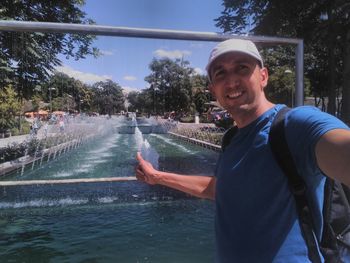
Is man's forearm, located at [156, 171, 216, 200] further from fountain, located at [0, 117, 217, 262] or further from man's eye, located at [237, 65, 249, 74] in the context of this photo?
man's eye, located at [237, 65, 249, 74]

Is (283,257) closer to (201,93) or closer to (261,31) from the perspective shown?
(261,31)

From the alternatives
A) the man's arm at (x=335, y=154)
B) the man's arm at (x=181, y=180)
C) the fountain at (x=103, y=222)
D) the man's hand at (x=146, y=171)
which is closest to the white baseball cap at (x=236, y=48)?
the man's arm at (x=335, y=154)

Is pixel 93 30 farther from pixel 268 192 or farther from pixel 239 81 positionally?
pixel 268 192

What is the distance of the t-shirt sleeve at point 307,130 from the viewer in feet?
4.77

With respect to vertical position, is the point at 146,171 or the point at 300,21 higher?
the point at 300,21

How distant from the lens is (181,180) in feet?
8.68

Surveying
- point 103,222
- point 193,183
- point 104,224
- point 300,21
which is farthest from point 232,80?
point 300,21

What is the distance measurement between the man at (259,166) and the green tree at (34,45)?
48.6ft

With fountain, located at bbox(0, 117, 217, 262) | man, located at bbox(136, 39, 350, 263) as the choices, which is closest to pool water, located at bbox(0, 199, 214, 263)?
fountain, located at bbox(0, 117, 217, 262)

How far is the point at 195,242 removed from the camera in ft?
23.7

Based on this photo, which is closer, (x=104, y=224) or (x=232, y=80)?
(x=232, y=80)

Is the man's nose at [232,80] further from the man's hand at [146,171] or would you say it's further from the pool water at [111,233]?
the pool water at [111,233]

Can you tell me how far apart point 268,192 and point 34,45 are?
17.2 metres

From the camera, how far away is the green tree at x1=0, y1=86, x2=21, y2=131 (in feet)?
108
